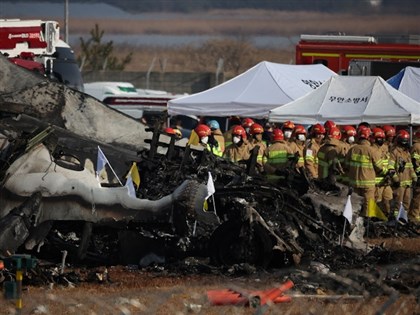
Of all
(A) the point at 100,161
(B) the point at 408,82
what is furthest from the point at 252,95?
(A) the point at 100,161

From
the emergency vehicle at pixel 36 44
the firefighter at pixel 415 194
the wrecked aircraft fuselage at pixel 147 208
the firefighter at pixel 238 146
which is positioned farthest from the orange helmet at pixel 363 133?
the emergency vehicle at pixel 36 44

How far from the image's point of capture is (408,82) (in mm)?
22281

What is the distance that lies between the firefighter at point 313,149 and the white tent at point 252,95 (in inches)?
54.0

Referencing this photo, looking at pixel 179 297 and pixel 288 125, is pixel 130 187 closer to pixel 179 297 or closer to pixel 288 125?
pixel 179 297

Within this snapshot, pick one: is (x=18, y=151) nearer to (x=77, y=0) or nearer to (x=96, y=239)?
(x=96, y=239)

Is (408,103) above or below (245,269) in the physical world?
above

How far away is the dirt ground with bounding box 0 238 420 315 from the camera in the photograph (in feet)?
27.9

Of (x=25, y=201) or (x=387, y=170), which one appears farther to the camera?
(x=387, y=170)

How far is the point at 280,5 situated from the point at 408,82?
Result: 21245 mm

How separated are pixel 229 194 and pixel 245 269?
0.94 m

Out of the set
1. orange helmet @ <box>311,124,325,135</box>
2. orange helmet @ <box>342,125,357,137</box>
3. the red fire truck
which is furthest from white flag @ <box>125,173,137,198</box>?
the red fire truck

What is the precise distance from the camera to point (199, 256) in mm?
12273

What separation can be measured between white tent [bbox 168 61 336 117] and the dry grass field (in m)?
15.6

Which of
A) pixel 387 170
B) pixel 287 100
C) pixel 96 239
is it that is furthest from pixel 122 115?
pixel 287 100
